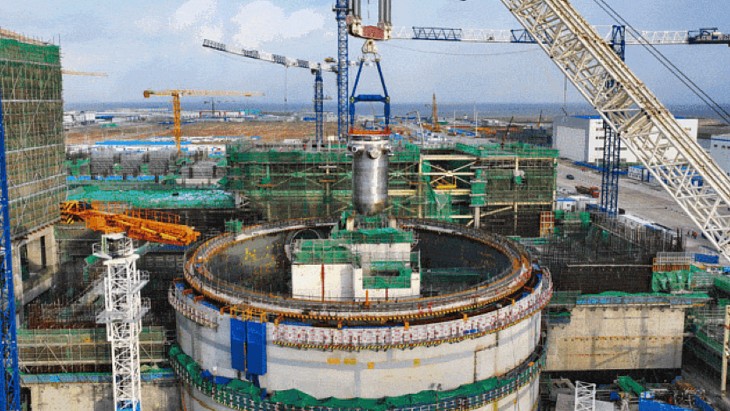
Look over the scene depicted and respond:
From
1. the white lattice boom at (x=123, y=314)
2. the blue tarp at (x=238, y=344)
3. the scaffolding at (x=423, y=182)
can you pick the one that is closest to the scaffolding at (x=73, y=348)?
the white lattice boom at (x=123, y=314)

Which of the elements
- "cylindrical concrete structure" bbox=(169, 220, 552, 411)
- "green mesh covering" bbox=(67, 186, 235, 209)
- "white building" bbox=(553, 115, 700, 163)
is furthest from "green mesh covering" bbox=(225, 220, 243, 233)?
"white building" bbox=(553, 115, 700, 163)

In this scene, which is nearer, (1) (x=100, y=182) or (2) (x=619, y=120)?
(2) (x=619, y=120)

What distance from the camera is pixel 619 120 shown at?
51719 mm

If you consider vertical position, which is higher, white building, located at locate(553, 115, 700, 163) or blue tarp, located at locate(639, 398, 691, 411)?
white building, located at locate(553, 115, 700, 163)

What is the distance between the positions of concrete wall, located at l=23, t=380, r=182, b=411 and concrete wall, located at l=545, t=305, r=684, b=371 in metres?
28.3

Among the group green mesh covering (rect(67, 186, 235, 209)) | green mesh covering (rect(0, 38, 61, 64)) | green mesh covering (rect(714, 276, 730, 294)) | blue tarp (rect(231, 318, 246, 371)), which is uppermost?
green mesh covering (rect(0, 38, 61, 64))

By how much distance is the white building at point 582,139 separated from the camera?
16662 cm

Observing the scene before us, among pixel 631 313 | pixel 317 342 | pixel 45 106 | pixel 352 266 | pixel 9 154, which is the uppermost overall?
pixel 45 106

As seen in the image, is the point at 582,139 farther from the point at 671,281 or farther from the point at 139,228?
the point at 139,228

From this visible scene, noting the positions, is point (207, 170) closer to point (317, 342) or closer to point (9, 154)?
point (9, 154)

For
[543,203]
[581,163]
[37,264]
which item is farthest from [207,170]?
[581,163]

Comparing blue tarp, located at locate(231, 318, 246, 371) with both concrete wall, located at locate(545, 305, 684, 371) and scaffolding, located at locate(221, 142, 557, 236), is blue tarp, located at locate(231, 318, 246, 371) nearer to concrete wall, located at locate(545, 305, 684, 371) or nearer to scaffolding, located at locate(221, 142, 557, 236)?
concrete wall, located at locate(545, 305, 684, 371)

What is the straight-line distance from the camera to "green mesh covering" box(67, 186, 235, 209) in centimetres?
6688

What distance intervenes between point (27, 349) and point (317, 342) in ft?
66.7
